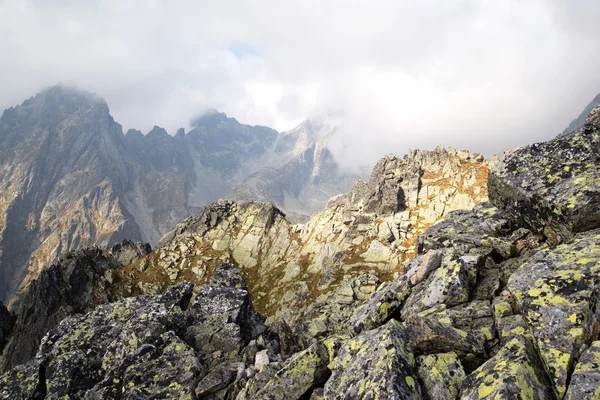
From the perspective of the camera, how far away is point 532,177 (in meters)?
14.1

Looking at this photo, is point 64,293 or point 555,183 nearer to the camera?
point 555,183

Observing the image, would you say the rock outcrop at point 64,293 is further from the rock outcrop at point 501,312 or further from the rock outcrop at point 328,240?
the rock outcrop at point 501,312

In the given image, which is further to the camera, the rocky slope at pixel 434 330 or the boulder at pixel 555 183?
the boulder at pixel 555 183

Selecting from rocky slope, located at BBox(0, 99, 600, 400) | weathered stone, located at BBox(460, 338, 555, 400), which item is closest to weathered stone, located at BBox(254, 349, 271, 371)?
rocky slope, located at BBox(0, 99, 600, 400)

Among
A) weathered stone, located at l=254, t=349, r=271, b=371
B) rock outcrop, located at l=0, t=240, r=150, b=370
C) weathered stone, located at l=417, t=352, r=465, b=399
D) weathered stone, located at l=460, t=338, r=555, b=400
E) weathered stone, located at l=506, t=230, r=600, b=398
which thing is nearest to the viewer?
weathered stone, located at l=460, t=338, r=555, b=400

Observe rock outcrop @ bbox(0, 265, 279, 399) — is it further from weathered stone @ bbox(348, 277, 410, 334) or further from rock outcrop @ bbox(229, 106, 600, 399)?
weathered stone @ bbox(348, 277, 410, 334)

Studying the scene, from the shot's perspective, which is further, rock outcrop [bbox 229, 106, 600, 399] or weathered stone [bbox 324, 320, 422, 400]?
weathered stone [bbox 324, 320, 422, 400]

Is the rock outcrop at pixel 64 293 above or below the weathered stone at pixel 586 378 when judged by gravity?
above

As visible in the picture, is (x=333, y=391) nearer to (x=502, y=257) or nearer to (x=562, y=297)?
(x=562, y=297)

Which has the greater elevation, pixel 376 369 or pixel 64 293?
pixel 64 293

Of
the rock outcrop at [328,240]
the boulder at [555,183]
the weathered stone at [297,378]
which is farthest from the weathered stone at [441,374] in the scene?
the rock outcrop at [328,240]

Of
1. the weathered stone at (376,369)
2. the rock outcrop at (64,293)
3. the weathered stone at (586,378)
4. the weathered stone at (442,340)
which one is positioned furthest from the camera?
the rock outcrop at (64,293)

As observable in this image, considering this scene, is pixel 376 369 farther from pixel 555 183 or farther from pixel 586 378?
pixel 555 183

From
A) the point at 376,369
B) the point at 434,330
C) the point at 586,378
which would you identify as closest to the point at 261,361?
the point at 376,369
